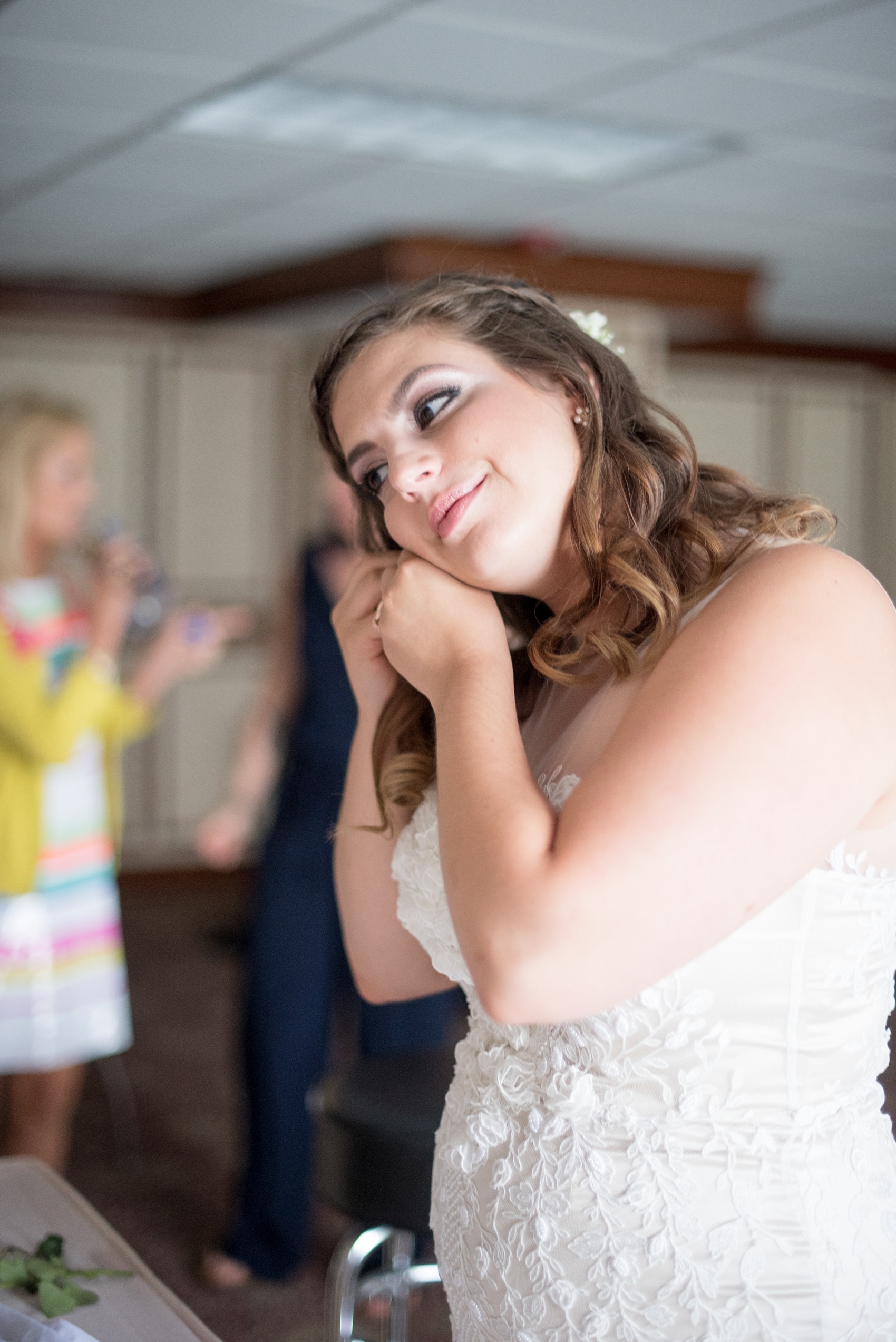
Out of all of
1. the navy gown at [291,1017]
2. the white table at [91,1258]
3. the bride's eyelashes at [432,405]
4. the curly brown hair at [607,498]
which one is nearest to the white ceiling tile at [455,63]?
the navy gown at [291,1017]

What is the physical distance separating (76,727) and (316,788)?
548mm

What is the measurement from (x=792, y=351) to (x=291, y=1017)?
6.29 metres

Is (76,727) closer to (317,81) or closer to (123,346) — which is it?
(317,81)

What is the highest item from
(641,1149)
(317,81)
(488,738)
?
(317,81)

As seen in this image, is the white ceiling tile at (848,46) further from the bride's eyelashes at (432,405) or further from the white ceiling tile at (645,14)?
the bride's eyelashes at (432,405)

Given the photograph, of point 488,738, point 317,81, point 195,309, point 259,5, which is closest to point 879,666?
point 488,738

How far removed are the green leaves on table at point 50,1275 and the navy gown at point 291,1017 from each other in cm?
155

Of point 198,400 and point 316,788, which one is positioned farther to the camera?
point 198,400

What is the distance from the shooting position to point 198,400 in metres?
6.98

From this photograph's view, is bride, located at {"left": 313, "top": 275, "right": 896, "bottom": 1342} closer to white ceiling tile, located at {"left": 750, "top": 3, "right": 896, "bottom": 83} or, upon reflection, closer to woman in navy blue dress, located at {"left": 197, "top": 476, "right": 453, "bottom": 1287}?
woman in navy blue dress, located at {"left": 197, "top": 476, "right": 453, "bottom": 1287}

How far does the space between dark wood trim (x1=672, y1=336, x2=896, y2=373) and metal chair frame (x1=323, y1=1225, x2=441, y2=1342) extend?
6320 mm

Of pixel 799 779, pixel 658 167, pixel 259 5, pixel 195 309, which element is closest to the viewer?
pixel 799 779

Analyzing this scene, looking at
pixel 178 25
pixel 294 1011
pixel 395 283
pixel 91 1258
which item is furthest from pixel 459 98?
pixel 91 1258

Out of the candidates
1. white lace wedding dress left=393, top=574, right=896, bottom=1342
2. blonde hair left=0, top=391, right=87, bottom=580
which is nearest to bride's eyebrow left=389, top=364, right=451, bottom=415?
white lace wedding dress left=393, top=574, right=896, bottom=1342
